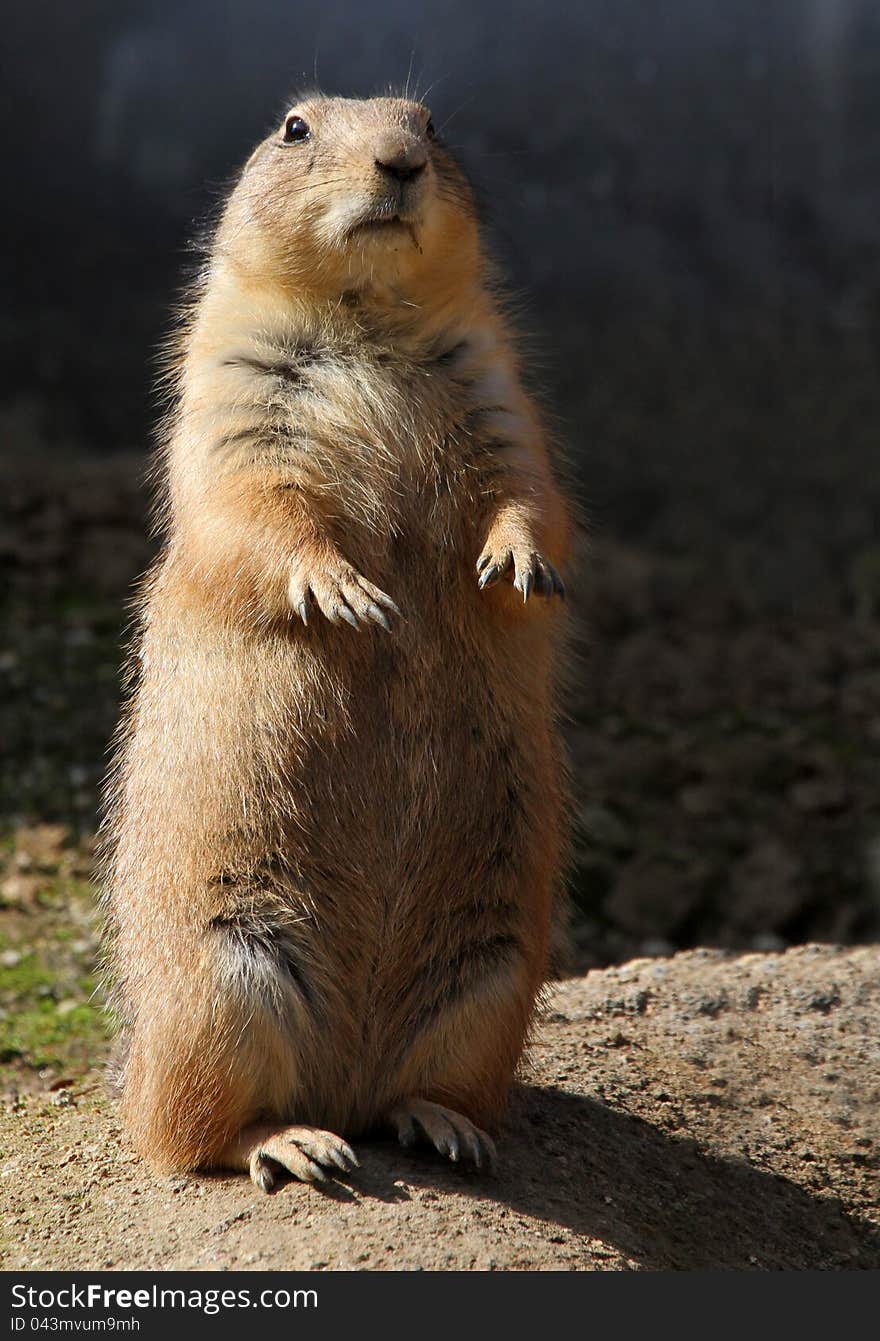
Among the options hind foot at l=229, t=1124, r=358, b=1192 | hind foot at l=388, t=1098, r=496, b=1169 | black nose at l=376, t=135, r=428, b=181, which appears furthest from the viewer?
black nose at l=376, t=135, r=428, b=181

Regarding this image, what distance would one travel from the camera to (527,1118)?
15.5 feet

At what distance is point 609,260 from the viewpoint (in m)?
11.8

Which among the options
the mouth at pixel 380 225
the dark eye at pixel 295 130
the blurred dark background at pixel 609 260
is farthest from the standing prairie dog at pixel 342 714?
the blurred dark background at pixel 609 260

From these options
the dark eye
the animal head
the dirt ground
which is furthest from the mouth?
the dirt ground

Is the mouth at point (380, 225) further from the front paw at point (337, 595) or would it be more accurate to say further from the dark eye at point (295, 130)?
the front paw at point (337, 595)

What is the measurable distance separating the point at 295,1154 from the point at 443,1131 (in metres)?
0.40

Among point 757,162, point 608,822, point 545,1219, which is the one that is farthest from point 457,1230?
point 757,162

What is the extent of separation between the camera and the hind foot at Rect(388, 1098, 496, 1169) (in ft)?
13.3

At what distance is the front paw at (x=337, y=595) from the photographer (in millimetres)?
3998

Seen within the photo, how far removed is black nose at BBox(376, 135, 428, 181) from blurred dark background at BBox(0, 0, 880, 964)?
569cm

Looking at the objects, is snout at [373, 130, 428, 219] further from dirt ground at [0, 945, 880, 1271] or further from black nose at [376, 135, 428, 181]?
dirt ground at [0, 945, 880, 1271]

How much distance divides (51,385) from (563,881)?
7.89 m

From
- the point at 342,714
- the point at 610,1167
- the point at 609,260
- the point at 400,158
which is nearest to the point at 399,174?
the point at 400,158

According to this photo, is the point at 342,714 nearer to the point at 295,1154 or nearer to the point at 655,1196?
the point at 295,1154
